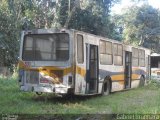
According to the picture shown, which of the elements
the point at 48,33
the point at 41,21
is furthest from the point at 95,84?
the point at 41,21

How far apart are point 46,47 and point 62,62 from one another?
1030mm

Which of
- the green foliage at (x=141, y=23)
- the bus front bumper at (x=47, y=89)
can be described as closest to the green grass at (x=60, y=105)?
the bus front bumper at (x=47, y=89)

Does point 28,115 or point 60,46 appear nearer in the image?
point 28,115

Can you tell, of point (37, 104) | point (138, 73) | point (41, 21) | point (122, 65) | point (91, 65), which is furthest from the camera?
point (41, 21)

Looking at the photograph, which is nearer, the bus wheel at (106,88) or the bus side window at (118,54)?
the bus wheel at (106,88)

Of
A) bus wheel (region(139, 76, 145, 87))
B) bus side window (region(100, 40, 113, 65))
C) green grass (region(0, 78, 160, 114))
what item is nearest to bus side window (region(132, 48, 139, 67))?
bus wheel (region(139, 76, 145, 87))

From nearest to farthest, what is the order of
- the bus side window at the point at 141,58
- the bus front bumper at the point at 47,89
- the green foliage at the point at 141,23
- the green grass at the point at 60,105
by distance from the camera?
the green grass at the point at 60,105 < the bus front bumper at the point at 47,89 < the bus side window at the point at 141,58 < the green foliage at the point at 141,23

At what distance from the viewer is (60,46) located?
13.7 m

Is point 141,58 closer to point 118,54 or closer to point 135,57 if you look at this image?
point 135,57

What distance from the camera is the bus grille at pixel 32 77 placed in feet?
45.5

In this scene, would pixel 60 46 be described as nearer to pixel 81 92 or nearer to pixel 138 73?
pixel 81 92

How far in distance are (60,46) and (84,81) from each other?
162 centimetres

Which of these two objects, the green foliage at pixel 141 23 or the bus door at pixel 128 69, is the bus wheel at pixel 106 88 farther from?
the green foliage at pixel 141 23

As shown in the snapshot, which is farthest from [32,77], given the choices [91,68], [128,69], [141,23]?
[141,23]
